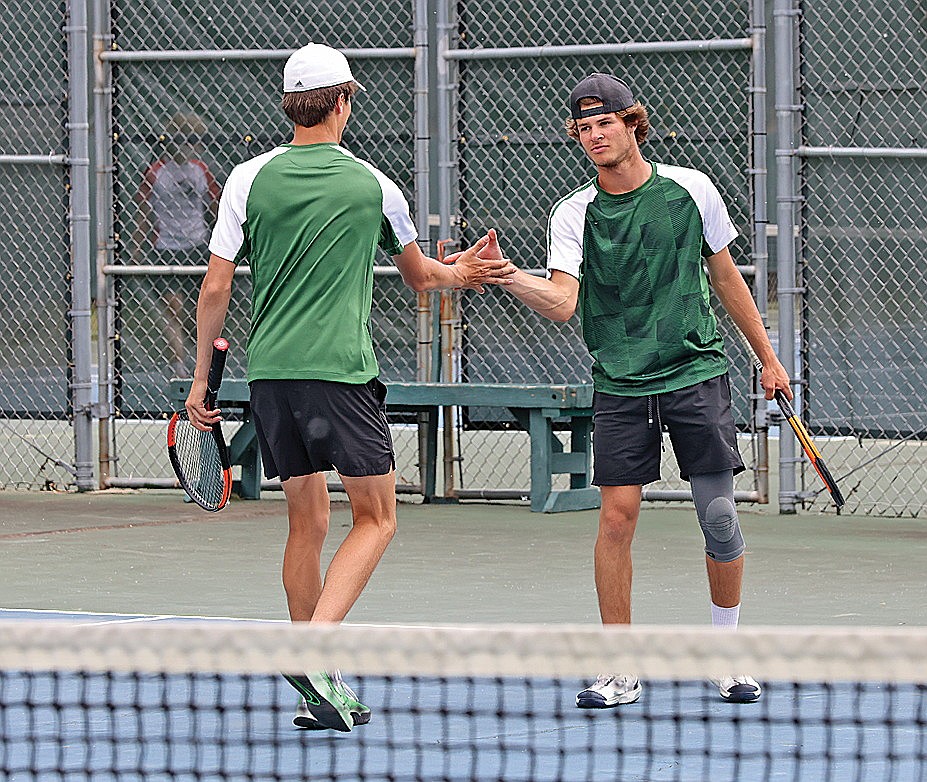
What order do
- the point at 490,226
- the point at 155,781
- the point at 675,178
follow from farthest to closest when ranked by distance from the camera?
the point at 490,226, the point at 675,178, the point at 155,781

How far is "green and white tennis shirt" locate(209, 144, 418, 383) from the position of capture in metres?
4.83

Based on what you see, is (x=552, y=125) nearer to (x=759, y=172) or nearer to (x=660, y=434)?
(x=759, y=172)

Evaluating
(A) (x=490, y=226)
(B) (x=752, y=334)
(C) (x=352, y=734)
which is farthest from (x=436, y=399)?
(C) (x=352, y=734)

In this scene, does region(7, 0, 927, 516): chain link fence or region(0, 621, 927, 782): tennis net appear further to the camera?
region(7, 0, 927, 516): chain link fence

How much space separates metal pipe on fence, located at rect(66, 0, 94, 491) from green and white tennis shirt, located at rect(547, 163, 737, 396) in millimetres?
5344

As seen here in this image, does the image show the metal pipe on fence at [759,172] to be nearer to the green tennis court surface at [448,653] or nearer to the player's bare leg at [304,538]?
the green tennis court surface at [448,653]

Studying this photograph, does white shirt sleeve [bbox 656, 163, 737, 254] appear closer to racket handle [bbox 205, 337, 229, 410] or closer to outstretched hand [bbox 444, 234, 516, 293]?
outstretched hand [bbox 444, 234, 516, 293]

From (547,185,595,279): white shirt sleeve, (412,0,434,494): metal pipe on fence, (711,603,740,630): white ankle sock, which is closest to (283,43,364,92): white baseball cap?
(547,185,595,279): white shirt sleeve

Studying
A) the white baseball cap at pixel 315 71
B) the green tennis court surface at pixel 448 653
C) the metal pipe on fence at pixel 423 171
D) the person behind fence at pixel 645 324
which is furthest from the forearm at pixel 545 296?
the metal pipe on fence at pixel 423 171

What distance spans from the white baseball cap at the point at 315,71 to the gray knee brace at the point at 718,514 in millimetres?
1484

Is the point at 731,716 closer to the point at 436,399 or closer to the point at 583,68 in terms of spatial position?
the point at 436,399

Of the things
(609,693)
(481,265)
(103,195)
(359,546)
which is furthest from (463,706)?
(103,195)

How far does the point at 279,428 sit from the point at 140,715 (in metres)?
0.81

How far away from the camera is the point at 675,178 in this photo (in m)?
5.29
